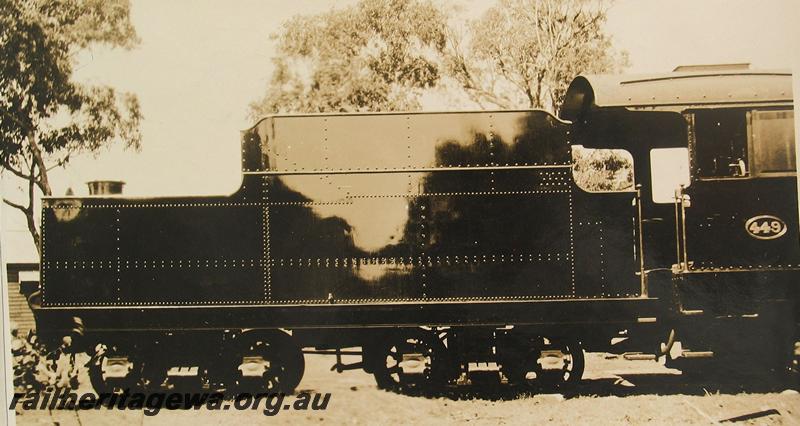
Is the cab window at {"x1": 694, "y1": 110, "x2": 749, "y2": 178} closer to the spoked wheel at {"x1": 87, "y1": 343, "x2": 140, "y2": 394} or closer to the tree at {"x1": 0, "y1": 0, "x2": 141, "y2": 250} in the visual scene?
the tree at {"x1": 0, "y1": 0, "x2": 141, "y2": 250}

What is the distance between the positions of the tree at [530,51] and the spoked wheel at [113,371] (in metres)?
3.56

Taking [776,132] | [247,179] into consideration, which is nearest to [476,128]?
[247,179]

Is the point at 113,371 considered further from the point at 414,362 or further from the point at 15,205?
the point at 414,362

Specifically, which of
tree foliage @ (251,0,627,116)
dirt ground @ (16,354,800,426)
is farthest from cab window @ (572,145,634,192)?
dirt ground @ (16,354,800,426)

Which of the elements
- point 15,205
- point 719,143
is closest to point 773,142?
point 719,143

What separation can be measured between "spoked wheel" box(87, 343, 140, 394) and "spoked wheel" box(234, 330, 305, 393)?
84cm

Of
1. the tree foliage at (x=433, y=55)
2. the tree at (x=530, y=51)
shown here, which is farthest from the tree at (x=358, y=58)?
the tree at (x=530, y=51)

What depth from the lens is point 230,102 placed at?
5.55 meters

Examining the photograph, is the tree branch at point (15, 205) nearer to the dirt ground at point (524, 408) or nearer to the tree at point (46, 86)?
the tree at point (46, 86)

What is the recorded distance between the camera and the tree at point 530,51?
225 inches

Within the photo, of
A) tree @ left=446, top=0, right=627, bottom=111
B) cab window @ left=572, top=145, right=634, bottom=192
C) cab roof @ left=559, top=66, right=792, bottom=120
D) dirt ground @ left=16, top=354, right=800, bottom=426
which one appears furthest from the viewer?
cab window @ left=572, top=145, right=634, bottom=192

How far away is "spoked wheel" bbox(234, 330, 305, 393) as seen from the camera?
18.5 feet

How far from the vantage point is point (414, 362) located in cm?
569

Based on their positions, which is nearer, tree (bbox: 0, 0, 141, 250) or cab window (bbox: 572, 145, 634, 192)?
tree (bbox: 0, 0, 141, 250)
